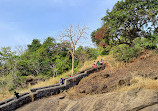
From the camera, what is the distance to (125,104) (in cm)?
395

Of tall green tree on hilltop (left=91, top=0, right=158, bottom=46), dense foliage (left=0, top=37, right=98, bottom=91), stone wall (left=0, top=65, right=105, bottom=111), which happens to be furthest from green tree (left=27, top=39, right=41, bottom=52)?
stone wall (left=0, top=65, right=105, bottom=111)

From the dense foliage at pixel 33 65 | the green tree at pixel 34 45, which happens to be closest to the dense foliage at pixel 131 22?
the dense foliage at pixel 33 65

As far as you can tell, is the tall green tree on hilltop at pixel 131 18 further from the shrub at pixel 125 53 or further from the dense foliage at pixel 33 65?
the dense foliage at pixel 33 65

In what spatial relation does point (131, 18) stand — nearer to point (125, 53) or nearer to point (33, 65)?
point (125, 53)

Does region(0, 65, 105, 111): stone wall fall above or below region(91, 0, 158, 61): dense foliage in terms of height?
below

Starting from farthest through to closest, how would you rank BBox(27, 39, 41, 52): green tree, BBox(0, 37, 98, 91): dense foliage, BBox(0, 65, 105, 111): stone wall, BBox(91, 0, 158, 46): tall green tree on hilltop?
BBox(27, 39, 41, 52): green tree, BBox(0, 37, 98, 91): dense foliage, BBox(91, 0, 158, 46): tall green tree on hilltop, BBox(0, 65, 105, 111): stone wall

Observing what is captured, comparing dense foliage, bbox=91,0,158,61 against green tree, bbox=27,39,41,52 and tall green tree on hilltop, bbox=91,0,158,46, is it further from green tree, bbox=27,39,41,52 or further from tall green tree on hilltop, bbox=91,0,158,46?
green tree, bbox=27,39,41,52

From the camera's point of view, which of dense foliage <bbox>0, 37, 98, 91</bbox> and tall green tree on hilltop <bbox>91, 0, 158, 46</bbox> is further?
dense foliage <bbox>0, 37, 98, 91</bbox>

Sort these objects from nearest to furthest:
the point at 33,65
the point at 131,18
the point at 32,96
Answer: the point at 32,96
the point at 131,18
the point at 33,65

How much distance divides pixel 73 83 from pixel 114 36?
8.61 metres

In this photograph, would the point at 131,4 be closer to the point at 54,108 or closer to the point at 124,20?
the point at 124,20

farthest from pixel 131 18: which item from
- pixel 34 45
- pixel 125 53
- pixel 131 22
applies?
pixel 34 45

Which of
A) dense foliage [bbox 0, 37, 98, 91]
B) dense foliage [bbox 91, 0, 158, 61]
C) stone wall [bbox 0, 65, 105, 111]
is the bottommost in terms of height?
stone wall [bbox 0, 65, 105, 111]

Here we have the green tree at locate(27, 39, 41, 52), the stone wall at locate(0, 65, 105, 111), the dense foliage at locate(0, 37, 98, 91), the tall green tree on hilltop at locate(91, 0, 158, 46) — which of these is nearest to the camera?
the stone wall at locate(0, 65, 105, 111)
